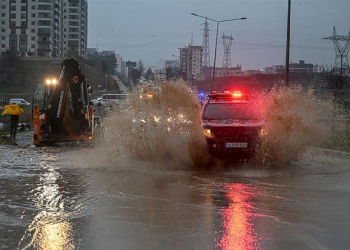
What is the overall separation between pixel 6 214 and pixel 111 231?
1879 millimetres

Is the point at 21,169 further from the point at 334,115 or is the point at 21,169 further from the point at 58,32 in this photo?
the point at 58,32

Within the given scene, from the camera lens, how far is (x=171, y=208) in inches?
276

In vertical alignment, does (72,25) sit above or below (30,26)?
above

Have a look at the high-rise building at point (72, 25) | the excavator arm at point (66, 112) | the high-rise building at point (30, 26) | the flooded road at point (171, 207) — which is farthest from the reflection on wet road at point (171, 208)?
the high-rise building at point (72, 25)

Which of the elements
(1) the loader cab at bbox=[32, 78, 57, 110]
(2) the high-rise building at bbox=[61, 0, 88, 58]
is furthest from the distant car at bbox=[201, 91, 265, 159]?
(2) the high-rise building at bbox=[61, 0, 88, 58]

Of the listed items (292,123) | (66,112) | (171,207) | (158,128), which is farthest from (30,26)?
(171,207)

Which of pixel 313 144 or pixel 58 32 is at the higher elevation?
pixel 58 32

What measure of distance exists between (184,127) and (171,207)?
4783mm

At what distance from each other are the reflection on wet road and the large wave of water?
61 centimetres

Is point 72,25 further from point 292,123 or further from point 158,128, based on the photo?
point 292,123

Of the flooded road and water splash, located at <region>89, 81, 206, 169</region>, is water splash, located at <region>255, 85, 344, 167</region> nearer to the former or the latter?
the flooded road

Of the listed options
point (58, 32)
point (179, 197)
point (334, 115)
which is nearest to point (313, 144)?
point (334, 115)

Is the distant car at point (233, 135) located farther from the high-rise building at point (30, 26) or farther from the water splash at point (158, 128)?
the high-rise building at point (30, 26)

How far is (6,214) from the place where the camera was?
21.8 feet
